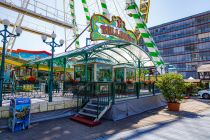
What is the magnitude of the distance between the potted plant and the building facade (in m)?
51.3

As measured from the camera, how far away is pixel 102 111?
7.70 m

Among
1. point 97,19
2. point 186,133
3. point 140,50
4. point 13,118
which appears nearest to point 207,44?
point 140,50

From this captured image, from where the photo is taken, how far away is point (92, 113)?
26.3 ft

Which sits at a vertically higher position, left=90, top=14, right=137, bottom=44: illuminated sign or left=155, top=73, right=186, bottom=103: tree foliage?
left=90, top=14, right=137, bottom=44: illuminated sign

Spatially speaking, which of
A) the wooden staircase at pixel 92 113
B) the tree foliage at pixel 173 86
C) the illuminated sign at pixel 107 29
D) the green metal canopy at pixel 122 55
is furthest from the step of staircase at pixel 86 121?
the illuminated sign at pixel 107 29

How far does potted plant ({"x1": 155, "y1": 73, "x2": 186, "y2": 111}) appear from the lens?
10.4 m

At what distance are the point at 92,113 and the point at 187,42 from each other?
61.1 meters

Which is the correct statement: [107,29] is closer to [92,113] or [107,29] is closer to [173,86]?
[173,86]

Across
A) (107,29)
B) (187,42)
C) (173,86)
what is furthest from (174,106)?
(187,42)

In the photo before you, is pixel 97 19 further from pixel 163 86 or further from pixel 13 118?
pixel 13 118

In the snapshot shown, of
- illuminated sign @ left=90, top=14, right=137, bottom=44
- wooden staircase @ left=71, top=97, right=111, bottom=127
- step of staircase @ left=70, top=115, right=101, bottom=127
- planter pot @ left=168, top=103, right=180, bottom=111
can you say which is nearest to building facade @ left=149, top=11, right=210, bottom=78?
illuminated sign @ left=90, top=14, right=137, bottom=44

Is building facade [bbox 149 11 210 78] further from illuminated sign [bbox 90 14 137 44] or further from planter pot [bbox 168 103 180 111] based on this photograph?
planter pot [bbox 168 103 180 111]

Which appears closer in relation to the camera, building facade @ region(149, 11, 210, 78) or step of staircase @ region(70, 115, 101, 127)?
step of staircase @ region(70, 115, 101, 127)

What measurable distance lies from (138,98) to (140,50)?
5.21 meters
